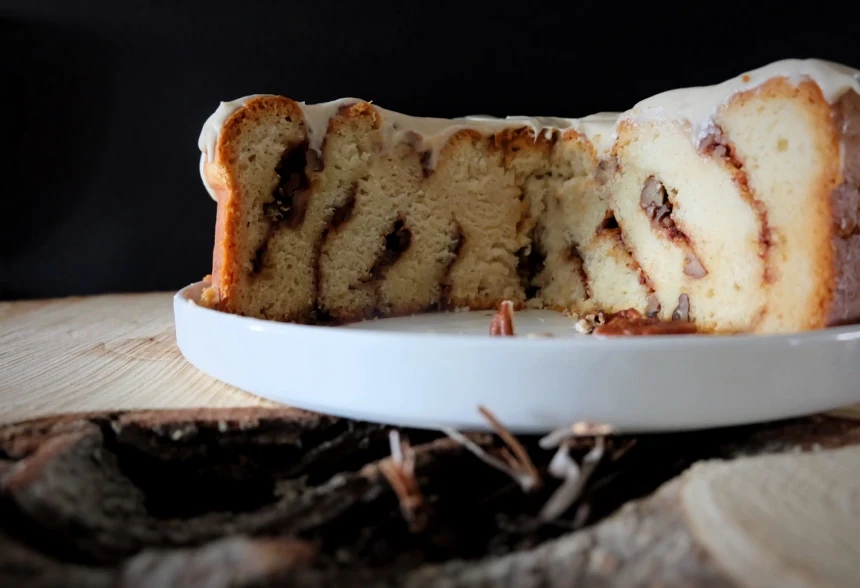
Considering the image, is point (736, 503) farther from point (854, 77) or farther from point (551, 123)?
point (551, 123)

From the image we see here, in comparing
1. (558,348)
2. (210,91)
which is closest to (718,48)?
(210,91)

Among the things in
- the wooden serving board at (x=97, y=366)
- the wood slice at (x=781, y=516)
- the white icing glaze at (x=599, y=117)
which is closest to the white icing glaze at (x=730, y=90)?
the white icing glaze at (x=599, y=117)

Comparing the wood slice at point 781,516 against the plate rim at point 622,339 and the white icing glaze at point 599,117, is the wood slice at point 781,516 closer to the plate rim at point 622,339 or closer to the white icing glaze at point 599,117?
the plate rim at point 622,339

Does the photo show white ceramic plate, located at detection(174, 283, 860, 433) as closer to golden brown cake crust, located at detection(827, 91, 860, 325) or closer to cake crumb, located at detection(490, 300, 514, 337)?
golden brown cake crust, located at detection(827, 91, 860, 325)

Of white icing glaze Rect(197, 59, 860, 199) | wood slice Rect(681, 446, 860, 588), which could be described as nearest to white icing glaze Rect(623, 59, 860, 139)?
white icing glaze Rect(197, 59, 860, 199)

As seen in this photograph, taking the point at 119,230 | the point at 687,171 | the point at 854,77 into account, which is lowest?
the point at 119,230
